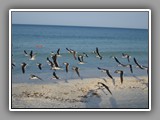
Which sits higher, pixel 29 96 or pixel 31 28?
pixel 31 28

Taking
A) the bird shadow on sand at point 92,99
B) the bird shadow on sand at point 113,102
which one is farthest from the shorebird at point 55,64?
the bird shadow on sand at point 113,102

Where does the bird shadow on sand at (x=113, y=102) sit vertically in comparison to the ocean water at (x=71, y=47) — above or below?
below

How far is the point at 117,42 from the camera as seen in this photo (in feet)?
11.3

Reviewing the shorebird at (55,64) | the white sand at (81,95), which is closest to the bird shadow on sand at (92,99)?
Result: the white sand at (81,95)

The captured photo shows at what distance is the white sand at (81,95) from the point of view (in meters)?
3.42

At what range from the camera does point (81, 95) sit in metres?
3.44

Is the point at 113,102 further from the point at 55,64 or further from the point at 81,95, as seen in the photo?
the point at 55,64

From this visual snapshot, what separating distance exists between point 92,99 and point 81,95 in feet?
0.32

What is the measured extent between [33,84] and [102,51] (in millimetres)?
637

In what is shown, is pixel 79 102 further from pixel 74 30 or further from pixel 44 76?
pixel 74 30

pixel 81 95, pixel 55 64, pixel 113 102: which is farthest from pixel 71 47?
pixel 113 102

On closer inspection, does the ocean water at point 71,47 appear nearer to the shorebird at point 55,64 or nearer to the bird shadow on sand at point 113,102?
the shorebird at point 55,64
